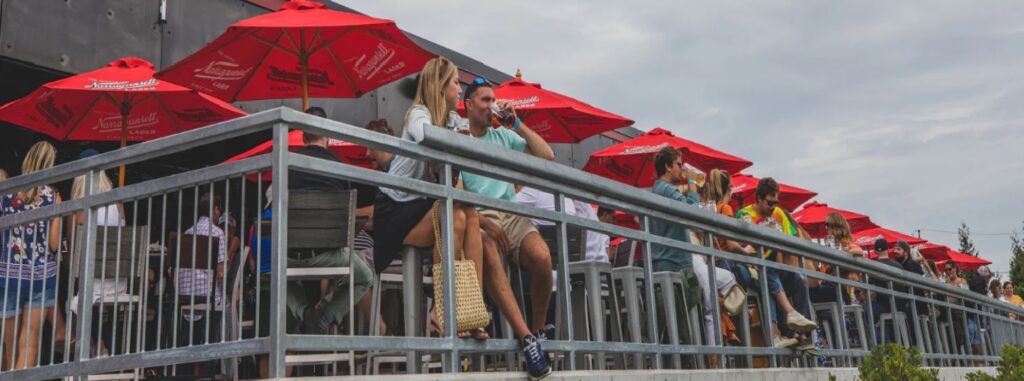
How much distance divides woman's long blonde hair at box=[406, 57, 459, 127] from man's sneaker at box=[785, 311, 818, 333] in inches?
133

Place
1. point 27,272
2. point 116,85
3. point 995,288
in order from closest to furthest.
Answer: point 27,272 → point 116,85 → point 995,288

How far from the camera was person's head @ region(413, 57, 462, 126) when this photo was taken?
17.5 ft

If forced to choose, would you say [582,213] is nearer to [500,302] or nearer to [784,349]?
[784,349]

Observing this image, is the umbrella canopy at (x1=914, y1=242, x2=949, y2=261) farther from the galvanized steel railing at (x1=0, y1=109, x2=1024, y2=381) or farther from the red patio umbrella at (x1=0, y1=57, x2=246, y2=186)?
the galvanized steel railing at (x1=0, y1=109, x2=1024, y2=381)

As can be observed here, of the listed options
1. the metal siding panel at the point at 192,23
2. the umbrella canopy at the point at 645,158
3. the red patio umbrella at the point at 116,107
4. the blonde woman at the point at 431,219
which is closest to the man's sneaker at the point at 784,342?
the blonde woman at the point at 431,219

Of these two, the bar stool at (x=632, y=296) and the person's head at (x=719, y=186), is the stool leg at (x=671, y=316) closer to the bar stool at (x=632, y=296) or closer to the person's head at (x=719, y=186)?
the bar stool at (x=632, y=296)

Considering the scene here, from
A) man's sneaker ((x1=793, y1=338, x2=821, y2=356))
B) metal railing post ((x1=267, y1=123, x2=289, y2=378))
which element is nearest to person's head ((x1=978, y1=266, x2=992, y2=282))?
man's sneaker ((x1=793, y1=338, x2=821, y2=356))

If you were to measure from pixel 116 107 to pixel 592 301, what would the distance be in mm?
6027

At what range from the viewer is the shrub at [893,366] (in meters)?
7.49

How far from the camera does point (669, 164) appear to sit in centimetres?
765

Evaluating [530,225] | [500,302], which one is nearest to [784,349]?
[530,225]

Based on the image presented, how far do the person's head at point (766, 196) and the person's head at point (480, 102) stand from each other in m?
3.93

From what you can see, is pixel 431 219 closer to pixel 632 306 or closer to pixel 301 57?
pixel 632 306

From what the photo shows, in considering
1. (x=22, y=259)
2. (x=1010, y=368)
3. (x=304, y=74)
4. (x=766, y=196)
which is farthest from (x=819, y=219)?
(x=22, y=259)
